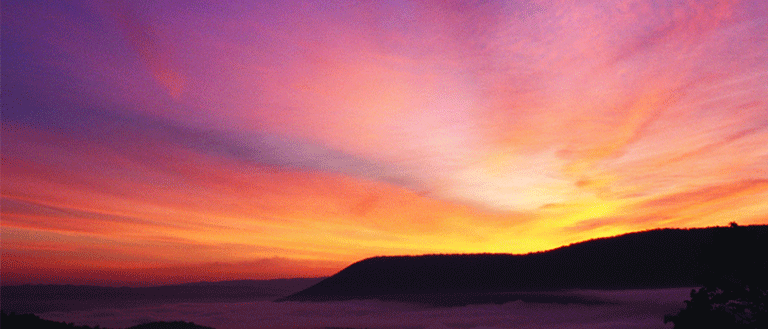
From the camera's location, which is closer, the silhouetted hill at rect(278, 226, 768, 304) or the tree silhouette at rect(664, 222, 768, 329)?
the tree silhouette at rect(664, 222, 768, 329)

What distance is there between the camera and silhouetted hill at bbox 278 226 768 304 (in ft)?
474

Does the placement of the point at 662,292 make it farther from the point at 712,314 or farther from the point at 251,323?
the point at 712,314

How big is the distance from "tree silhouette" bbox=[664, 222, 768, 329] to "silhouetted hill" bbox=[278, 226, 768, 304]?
13180cm

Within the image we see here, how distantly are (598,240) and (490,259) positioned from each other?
40526mm

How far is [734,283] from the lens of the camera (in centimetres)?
1803

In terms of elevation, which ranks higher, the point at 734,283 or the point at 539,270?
the point at 539,270

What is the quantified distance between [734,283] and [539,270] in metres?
159

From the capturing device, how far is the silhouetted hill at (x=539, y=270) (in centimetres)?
14450

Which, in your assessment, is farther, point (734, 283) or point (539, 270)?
point (539, 270)

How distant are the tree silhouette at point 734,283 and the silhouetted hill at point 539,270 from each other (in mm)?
131800

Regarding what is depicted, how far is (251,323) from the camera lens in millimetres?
92375

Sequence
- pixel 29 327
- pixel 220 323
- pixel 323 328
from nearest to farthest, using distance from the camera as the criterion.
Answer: pixel 29 327 → pixel 323 328 → pixel 220 323

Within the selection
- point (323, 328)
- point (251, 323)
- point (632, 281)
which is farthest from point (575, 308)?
point (251, 323)

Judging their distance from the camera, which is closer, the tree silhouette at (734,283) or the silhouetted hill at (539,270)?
the tree silhouette at (734,283)
